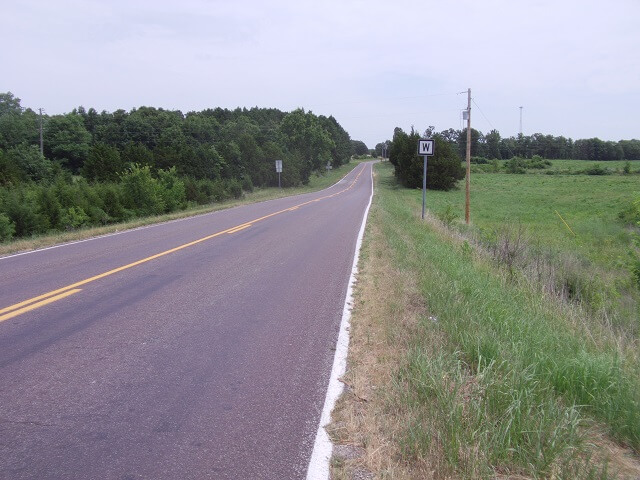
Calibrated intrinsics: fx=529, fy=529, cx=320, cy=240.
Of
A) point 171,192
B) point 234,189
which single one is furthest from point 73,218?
point 234,189

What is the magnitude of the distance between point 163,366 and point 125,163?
3638 centimetres

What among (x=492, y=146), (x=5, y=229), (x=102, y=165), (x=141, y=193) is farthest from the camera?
(x=492, y=146)

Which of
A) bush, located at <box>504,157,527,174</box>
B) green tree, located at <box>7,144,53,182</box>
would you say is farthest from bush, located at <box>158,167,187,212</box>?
bush, located at <box>504,157,527,174</box>

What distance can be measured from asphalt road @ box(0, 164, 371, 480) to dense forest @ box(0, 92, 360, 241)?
11.2 metres

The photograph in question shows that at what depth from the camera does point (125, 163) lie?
127ft

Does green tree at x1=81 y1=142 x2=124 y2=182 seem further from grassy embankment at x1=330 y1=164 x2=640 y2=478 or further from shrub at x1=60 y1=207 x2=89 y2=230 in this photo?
grassy embankment at x1=330 y1=164 x2=640 y2=478

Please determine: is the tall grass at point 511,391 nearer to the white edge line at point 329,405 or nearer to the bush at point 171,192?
the white edge line at point 329,405

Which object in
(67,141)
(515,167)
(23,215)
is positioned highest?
(67,141)

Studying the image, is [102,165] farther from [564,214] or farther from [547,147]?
[547,147]

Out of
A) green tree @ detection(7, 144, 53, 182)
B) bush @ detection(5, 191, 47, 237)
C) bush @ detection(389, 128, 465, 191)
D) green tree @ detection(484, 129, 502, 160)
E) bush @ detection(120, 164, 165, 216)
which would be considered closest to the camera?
bush @ detection(5, 191, 47, 237)

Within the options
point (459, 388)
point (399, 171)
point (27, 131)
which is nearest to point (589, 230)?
point (459, 388)

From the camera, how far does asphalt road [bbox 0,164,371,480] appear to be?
364cm

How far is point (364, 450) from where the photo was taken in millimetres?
3713

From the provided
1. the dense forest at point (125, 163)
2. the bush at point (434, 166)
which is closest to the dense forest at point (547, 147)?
the dense forest at point (125, 163)
